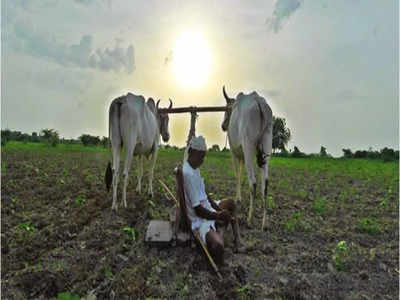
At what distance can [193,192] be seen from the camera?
4.07 meters

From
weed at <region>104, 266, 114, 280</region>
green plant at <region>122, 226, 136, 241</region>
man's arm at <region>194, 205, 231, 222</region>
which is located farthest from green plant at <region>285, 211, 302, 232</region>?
weed at <region>104, 266, 114, 280</region>

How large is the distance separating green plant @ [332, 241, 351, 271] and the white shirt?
2.09 m

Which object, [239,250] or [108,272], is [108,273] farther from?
[239,250]

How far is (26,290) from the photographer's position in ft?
10.9

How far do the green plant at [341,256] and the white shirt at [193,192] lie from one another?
6.87 ft

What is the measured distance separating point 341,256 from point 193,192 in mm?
2582

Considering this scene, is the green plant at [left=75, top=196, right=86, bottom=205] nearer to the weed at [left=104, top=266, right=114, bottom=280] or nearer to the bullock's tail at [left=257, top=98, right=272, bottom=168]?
the weed at [left=104, top=266, right=114, bottom=280]

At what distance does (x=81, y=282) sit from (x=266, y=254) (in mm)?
2722

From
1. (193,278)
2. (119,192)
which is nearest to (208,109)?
(119,192)

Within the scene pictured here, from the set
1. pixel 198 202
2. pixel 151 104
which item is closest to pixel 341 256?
pixel 198 202

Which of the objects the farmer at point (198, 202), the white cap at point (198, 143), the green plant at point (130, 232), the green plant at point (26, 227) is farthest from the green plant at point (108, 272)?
the green plant at point (26, 227)

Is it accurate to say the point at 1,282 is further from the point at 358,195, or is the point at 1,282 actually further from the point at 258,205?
the point at 358,195

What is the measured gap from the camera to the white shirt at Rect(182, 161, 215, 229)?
13.3 feet

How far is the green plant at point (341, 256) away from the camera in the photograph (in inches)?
156
